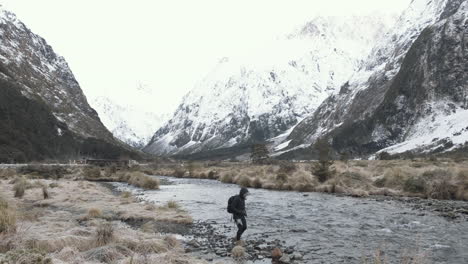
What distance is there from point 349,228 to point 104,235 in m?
12.0

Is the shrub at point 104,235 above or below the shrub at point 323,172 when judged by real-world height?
below

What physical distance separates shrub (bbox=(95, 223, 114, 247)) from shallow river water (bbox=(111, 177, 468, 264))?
646 centimetres

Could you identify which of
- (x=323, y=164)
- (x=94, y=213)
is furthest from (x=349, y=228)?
(x=323, y=164)

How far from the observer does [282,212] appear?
1057 inches

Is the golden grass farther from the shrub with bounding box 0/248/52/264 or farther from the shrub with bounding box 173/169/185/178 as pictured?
the shrub with bounding box 173/169/185/178

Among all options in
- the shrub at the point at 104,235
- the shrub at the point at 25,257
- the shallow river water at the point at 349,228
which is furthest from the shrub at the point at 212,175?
the shrub at the point at 25,257

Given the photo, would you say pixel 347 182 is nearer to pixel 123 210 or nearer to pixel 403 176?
pixel 403 176

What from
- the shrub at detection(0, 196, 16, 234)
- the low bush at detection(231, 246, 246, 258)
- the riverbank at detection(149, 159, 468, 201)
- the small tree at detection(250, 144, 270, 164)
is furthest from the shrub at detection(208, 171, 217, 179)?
the shrub at detection(0, 196, 16, 234)

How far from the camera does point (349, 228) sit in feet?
68.5

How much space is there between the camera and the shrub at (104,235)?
14.4m

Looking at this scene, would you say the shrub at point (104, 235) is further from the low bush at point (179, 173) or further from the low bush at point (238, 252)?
the low bush at point (179, 173)

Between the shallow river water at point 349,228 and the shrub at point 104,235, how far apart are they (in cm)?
646

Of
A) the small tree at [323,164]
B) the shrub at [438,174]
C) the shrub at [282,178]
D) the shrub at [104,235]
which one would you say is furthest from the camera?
the shrub at [282,178]

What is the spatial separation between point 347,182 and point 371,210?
15174 millimetres
